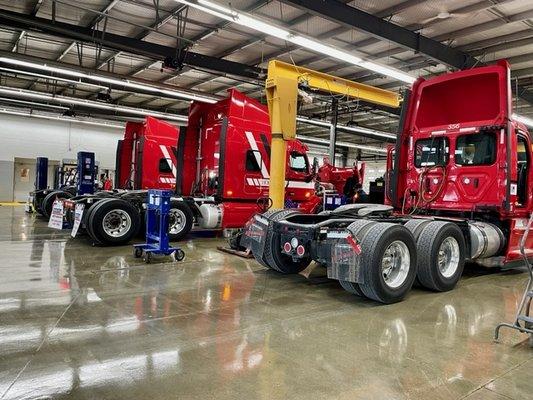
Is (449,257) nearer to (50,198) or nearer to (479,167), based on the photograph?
(479,167)

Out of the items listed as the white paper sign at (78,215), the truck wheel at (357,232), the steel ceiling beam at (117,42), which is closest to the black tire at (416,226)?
the truck wheel at (357,232)

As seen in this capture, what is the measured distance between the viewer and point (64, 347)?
124 inches

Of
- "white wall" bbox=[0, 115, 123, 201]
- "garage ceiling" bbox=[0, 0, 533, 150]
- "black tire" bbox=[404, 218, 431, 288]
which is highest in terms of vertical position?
"garage ceiling" bbox=[0, 0, 533, 150]

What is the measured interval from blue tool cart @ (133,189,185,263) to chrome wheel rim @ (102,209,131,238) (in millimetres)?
1434

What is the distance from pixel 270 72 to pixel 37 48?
8.62 metres

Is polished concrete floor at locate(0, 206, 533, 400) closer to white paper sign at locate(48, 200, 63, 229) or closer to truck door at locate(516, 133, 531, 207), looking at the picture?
truck door at locate(516, 133, 531, 207)

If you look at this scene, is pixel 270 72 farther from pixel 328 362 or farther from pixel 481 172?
pixel 328 362

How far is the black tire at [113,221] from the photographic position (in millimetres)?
7938

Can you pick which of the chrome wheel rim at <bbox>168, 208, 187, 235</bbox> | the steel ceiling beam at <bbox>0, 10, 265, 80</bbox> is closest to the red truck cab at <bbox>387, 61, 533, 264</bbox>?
the chrome wheel rim at <bbox>168, 208, 187, 235</bbox>

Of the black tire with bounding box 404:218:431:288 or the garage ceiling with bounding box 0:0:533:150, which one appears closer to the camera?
the black tire with bounding box 404:218:431:288

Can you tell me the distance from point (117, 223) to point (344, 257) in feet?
18.0

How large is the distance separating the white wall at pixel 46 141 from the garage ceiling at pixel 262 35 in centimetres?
1101

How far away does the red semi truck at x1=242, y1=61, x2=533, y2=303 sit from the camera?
15.2 ft

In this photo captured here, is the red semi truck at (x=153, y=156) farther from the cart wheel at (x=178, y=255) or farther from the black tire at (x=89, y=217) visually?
the cart wheel at (x=178, y=255)
